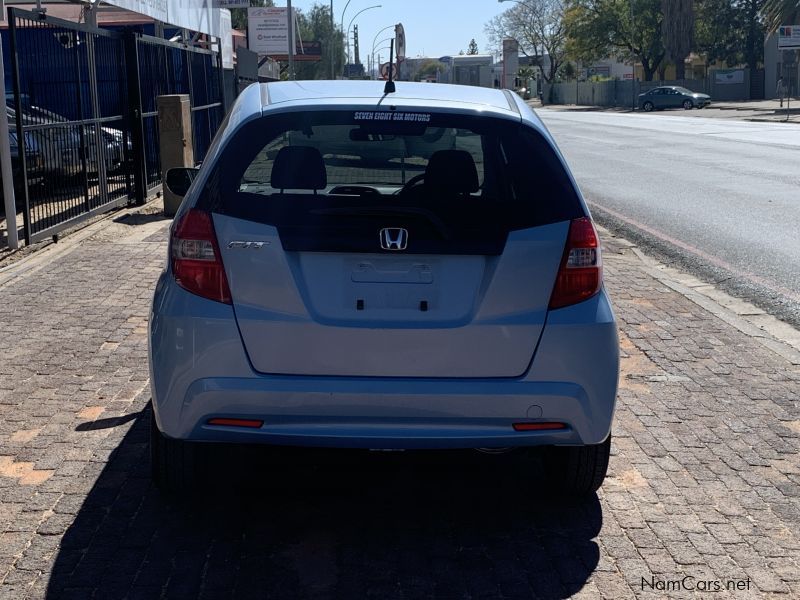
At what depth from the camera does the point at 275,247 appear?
380 centimetres

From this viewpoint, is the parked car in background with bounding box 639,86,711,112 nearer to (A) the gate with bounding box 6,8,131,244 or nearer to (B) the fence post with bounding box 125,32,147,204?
(B) the fence post with bounding box 125,32,147,204

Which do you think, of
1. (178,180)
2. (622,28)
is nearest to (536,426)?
(178,180)

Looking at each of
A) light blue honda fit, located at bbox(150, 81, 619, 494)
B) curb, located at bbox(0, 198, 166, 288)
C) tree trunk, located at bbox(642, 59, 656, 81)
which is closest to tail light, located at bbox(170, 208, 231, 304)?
light blue honda fit, located at bbox(150, 81, 619, 494)

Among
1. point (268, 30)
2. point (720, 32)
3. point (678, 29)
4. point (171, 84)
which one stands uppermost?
point (720, 32)

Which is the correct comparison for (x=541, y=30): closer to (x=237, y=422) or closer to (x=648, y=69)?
(x=648, y=69)

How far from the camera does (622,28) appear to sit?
280 ft

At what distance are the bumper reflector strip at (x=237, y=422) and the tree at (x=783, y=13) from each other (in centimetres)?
5305

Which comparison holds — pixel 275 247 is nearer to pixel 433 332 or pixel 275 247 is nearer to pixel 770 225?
pixel 433 332

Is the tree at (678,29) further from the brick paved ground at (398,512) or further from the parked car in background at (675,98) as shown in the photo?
the brick paved ground at (398,512)

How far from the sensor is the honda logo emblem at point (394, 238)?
382 cm

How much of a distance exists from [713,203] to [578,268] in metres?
12.0

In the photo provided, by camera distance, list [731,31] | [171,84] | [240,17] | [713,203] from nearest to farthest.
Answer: [713,203] < [171,84] < [240,17] < [731,31]

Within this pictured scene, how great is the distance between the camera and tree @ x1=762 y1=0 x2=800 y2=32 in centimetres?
5153

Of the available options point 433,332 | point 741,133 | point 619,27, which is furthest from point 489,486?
point 619,27
